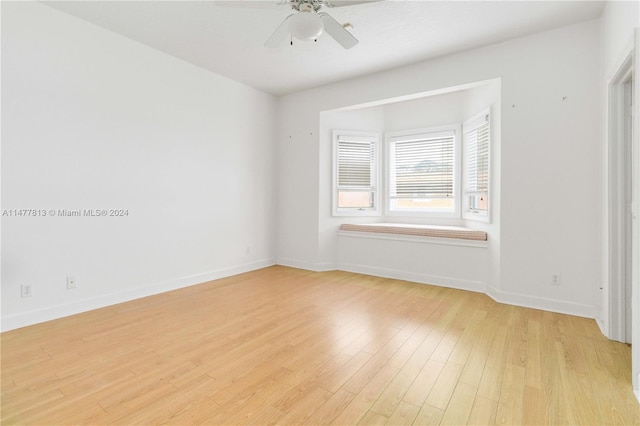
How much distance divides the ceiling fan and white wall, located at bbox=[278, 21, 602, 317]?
6.12ft

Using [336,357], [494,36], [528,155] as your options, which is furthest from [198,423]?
[494,36]

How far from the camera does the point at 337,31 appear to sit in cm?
257

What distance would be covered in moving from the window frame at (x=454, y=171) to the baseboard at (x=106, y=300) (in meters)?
2.77

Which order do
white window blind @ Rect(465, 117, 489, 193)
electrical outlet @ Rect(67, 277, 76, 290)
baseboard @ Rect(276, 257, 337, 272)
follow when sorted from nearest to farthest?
electrical outlet @ Rect(67, 277, 76, 290) < white window blind @ Rect(465, 117, 489, 193) < baseboard @ Rect(276, 257, 337, 272)

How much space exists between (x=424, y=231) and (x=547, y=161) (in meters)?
1.64

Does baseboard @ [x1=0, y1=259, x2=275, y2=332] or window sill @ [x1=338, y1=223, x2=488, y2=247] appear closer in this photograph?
baseboard @ [x1=0, y1=259, x2=275, y2=332]

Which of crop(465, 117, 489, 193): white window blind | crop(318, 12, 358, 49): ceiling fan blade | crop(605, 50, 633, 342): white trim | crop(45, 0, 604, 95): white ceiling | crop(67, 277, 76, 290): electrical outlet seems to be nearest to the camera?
crop(318, 12, 358, 49): ceiling fan blade

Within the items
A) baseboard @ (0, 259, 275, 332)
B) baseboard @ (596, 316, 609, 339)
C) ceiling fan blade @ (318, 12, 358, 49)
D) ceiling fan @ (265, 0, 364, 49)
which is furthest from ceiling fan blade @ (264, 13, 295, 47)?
baseboard @ (596, 316, 609, 339)

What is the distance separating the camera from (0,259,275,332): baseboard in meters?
2.75

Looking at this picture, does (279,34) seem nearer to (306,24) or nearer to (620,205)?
(306,24)

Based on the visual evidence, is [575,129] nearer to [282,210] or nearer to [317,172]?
[317,172]

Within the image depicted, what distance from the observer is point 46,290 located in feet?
9.53

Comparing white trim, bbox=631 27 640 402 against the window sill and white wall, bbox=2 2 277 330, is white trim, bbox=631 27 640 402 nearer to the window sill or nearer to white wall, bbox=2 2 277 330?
the window sill

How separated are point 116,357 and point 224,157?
3065 millimetres
